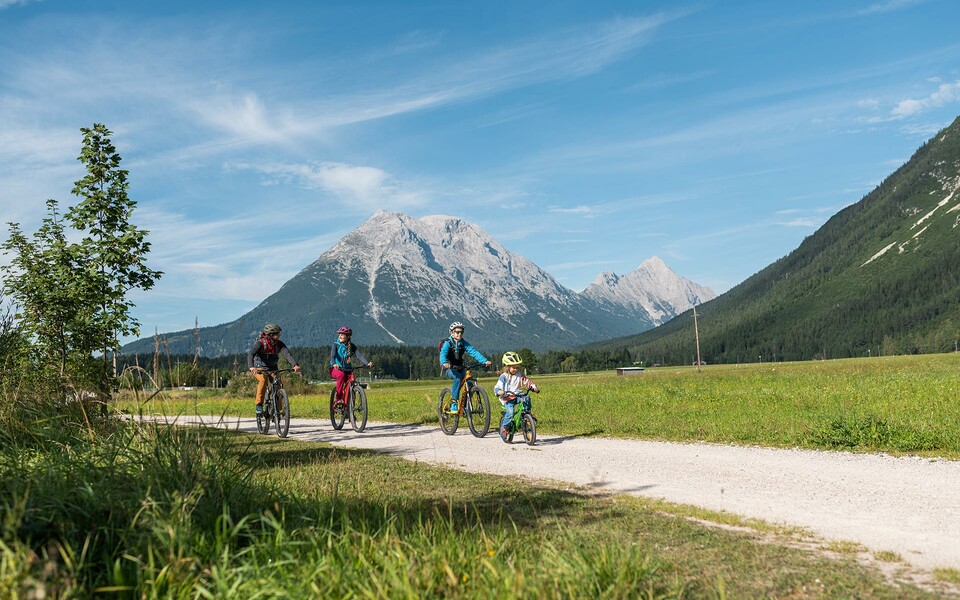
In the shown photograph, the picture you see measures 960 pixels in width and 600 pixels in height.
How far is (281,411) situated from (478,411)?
4985mm

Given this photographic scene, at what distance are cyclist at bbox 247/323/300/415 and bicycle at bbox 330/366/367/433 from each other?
6.20 feet

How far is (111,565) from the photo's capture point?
4590mm

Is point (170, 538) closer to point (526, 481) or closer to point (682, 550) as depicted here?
point (682, 550)

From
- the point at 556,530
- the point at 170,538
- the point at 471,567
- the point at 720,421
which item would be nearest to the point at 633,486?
the point at 556,530

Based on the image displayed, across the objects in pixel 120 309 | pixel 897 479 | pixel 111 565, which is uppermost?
pixel 120 309

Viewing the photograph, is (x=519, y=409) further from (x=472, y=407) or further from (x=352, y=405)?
(x=352, y=405)

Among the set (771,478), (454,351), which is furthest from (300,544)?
(454,351)

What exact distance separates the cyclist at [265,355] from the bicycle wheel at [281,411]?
0.45 metres

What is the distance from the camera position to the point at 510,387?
14.8m

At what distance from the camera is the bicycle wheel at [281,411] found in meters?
17.0

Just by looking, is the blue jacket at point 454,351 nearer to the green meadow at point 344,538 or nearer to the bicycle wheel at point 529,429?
the bicycle wheel at point 529,429

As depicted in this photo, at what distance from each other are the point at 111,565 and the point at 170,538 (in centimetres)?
37

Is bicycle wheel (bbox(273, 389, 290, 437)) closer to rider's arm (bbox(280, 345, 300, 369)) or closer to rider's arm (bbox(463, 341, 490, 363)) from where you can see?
rider's arm (bbox(280, 345, 300, 369))

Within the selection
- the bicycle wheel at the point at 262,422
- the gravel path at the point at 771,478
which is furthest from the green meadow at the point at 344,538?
the bicycle wheel at the point at 262,422
